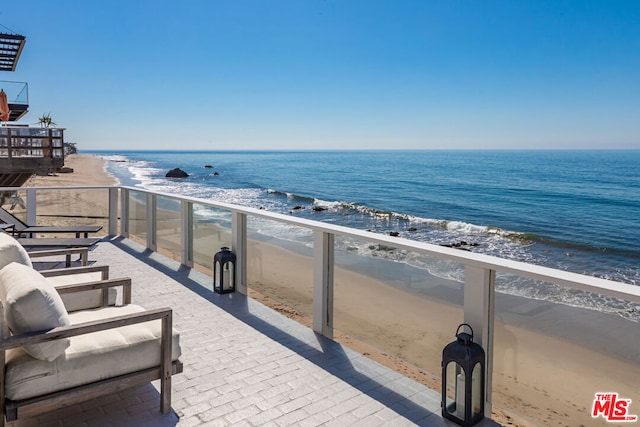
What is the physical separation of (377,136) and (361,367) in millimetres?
60495

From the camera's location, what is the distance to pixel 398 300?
2990 millimetres

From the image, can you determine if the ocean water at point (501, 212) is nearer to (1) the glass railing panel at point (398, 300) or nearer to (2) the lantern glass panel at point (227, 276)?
(1) the glass railing panel at point (398, 300)

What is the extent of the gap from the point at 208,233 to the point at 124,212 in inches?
118

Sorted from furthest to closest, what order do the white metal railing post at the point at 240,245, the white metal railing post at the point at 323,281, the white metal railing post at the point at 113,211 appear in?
the white metal railing post at the point at 113,211 → the white metal railing post at the point at 240,245 → the white metal railing post at the point at 323,281

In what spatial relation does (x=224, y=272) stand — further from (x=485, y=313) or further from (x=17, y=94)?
(x=17, y=94)

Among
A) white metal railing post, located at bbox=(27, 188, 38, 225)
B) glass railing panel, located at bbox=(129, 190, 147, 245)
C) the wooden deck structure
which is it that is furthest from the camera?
the wooden deck structure

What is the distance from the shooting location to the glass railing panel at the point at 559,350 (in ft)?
6.72

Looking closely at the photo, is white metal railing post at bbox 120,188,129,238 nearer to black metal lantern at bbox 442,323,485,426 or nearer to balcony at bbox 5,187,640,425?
balcony at bbox 5,187,640,425

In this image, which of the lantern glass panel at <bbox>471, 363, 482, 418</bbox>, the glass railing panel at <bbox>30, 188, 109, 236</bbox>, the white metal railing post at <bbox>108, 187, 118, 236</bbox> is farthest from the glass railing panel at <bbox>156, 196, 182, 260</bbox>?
the lantern glass panel at <bbox>471, 363, 482, 418</bbox>

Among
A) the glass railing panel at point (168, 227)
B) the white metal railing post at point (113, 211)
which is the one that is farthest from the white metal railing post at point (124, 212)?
the glass railing panel at point (168, 227)

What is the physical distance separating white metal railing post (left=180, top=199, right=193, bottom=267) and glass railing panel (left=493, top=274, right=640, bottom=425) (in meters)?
4.12

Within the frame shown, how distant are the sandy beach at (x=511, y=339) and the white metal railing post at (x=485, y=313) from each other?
4 cm

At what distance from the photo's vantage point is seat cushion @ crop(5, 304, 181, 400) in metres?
2.00

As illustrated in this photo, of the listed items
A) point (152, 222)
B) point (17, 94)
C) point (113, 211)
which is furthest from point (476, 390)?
point (17, 94)
